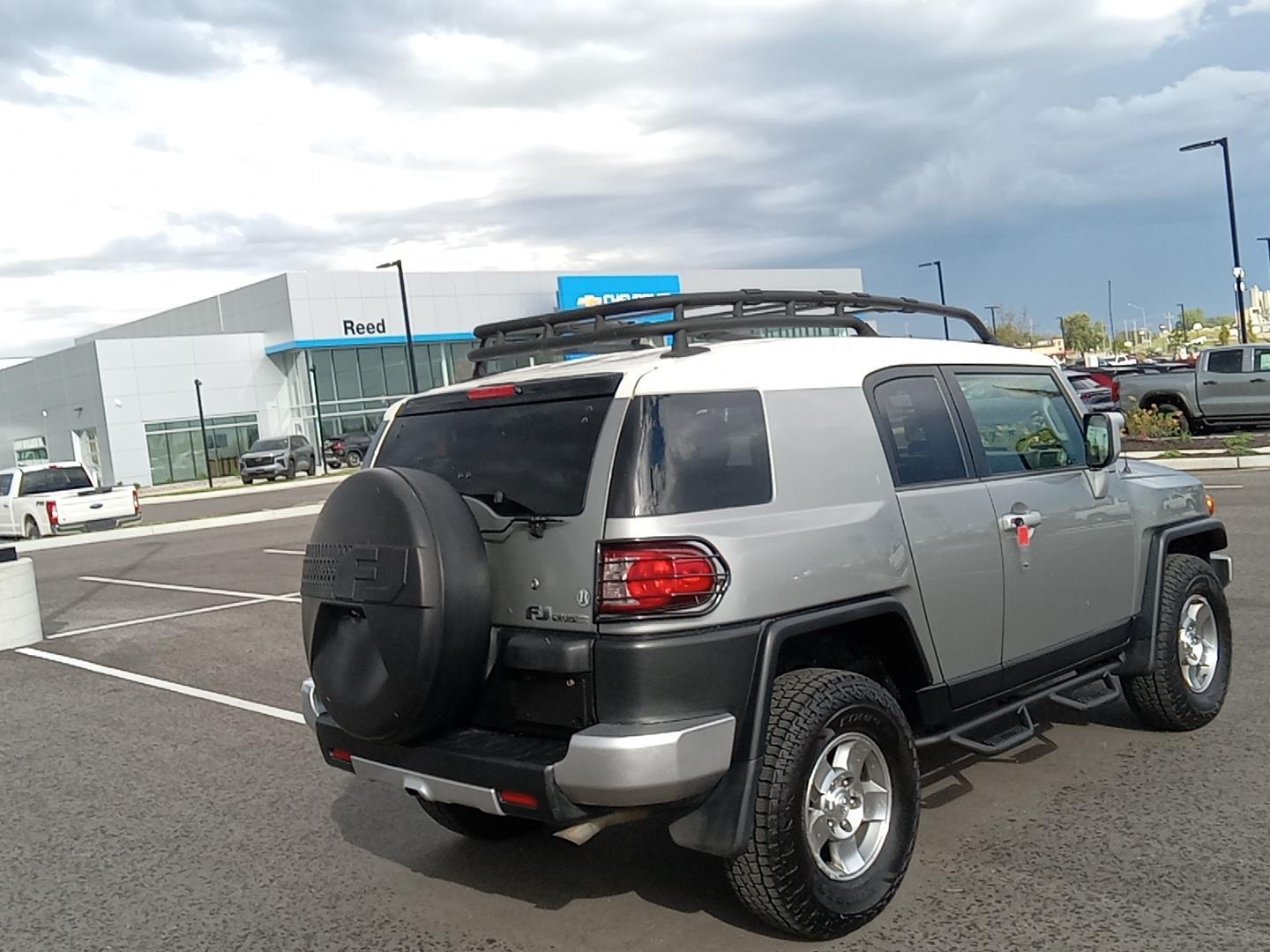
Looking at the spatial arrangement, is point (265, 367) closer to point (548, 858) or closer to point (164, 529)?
point (164, 529)

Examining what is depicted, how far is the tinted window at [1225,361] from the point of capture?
72.9 feet

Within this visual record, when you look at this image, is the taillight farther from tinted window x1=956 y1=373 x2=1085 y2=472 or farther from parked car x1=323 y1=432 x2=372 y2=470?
parked car x1=323 y1=432 x2=372 y2=470

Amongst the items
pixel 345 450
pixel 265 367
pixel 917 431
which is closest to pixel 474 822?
pixel 917 431

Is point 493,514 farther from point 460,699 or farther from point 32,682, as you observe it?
point 32,682

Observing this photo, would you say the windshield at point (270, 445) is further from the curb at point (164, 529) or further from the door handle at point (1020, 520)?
the door handle at point (1020, 520)

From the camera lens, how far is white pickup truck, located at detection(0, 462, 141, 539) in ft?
80.9

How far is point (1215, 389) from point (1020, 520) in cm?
2029

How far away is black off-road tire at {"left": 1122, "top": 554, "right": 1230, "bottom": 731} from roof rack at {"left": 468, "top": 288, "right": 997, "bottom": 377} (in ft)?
4.92

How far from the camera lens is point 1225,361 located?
73.8 ft

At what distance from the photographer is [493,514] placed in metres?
3.99

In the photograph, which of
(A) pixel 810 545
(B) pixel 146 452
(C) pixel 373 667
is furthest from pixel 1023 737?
(B) pixel 146 452

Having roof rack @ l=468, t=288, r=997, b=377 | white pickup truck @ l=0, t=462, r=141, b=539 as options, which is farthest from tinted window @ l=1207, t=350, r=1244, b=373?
white pickup truck @ l=0, t=462, r=141, b=539

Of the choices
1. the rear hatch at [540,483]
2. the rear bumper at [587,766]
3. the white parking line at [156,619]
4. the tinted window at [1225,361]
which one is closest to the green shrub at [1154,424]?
the tinted window at [1225,361]

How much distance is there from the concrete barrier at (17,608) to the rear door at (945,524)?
9.69 m
